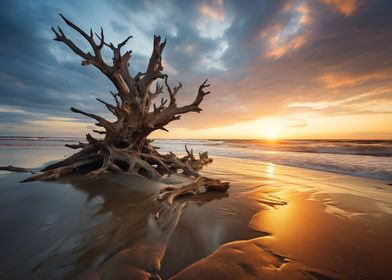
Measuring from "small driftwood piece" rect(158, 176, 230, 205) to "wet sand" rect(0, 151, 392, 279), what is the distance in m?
0.16

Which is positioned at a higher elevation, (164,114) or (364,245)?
(164,114)

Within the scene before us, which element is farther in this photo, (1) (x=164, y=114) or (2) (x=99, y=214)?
(1) (x=164, y=114)

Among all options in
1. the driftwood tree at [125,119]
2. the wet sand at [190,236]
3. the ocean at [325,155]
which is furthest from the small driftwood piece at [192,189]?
the ocean at [325,155]

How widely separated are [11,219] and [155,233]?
191cm

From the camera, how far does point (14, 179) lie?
4672 mm

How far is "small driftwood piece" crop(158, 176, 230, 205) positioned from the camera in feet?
11.0

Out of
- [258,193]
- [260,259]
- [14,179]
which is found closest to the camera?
[260,259]

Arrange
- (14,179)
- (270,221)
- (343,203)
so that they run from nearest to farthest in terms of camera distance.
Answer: (270,221), (343,203), (14,179)

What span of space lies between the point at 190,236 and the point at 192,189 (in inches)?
68.0

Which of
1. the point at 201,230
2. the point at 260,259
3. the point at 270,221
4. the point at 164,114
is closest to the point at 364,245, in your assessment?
the point at 270,221

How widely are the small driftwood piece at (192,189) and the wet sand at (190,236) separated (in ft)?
0.52

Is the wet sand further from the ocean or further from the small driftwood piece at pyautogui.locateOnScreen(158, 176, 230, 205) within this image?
the ocean

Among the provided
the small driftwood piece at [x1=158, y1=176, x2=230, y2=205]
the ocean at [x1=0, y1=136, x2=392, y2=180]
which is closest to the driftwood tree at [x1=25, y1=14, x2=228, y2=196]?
the small driftwood piece at [x1=158, y1=176, x2=230, y2=205]

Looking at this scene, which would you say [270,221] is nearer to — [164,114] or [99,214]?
[99,214]
